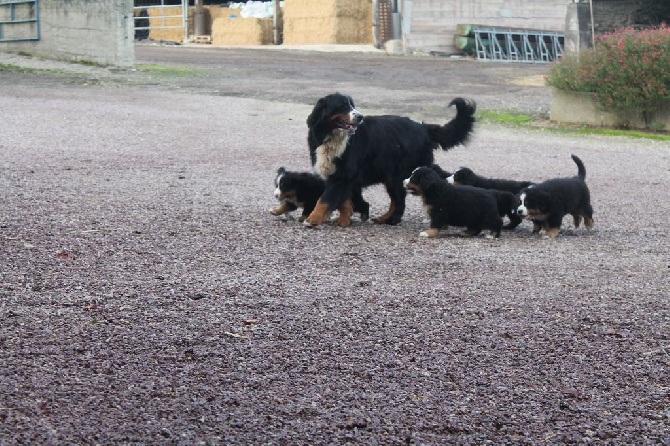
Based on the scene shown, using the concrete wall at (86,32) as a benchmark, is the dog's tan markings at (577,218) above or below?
below

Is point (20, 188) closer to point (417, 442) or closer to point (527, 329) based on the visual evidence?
point (527, 329)

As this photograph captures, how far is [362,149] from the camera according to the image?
9445mm

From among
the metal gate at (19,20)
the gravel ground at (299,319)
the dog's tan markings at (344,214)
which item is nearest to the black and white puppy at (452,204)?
the gravel ground at (299,319)

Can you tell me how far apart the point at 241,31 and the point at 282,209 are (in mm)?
36755

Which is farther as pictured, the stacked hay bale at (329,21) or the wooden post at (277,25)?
the wooden post at (277,25)

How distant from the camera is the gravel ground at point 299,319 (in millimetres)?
4504

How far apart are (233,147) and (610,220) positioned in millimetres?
6321

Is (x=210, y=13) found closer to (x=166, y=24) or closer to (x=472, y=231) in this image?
(x=166, y=24)

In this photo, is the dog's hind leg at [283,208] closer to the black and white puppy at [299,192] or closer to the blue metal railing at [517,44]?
the black and white puppy at [299,192]

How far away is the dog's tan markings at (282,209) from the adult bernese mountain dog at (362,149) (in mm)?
300

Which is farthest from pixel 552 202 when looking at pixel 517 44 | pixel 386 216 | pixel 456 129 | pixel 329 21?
pixel 329 21

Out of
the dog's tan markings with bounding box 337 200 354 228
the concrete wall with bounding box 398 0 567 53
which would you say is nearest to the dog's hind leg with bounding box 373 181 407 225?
the dog's tan markings with bounding box 337 200 354 228

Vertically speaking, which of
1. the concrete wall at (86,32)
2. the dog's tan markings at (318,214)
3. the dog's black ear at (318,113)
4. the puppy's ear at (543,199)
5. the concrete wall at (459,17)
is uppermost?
the concrete wall at (459,17)

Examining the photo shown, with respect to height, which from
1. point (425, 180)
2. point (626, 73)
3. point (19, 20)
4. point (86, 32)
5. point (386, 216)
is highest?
point (19, 20)
